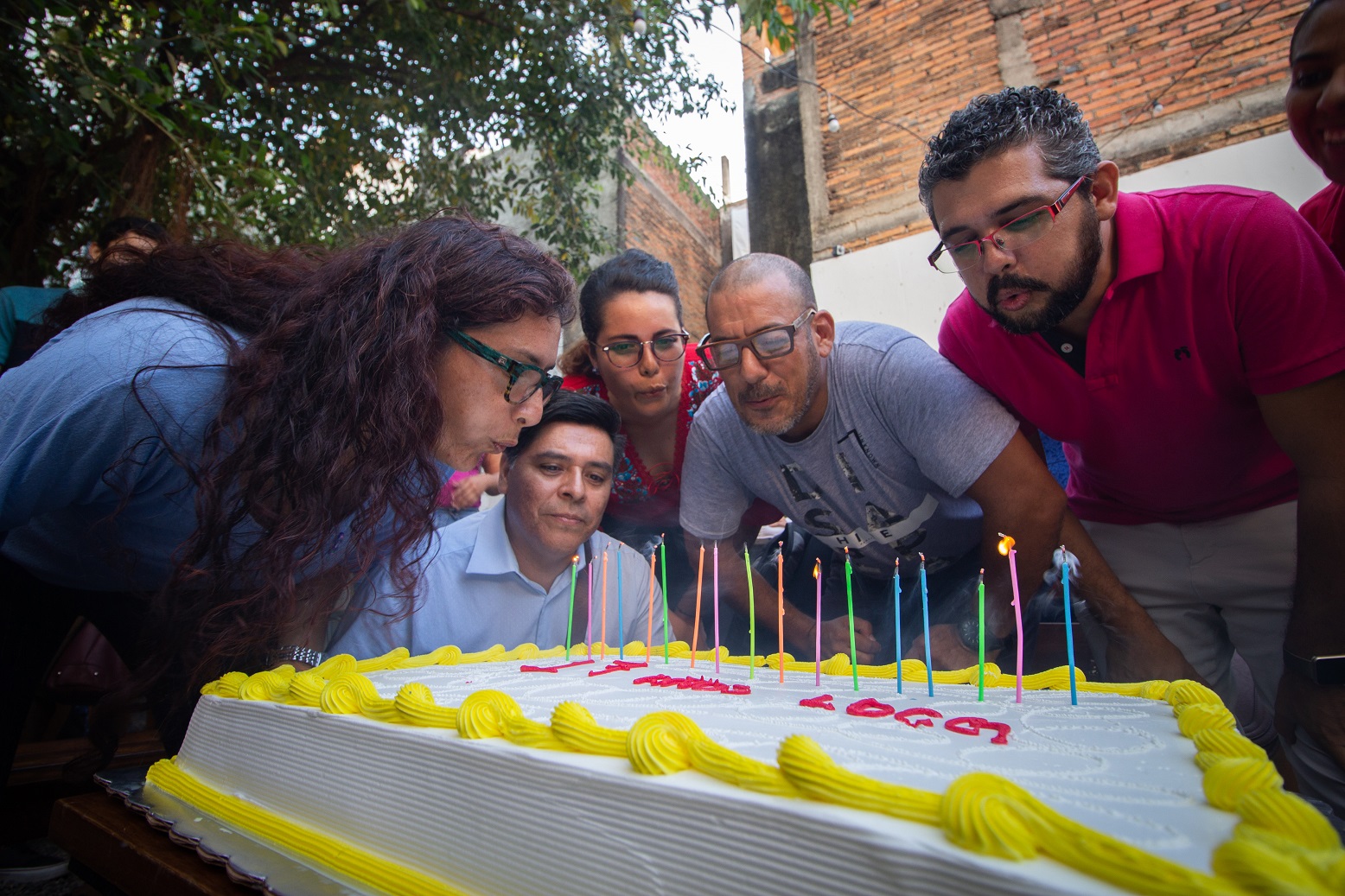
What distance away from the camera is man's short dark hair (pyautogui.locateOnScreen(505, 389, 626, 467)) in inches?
108

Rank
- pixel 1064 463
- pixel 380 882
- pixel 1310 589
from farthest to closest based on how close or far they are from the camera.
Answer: pixel 1064 463, pixel 1310 589, pixel 380 882

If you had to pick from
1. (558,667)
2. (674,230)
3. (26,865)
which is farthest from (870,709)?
(674,230)

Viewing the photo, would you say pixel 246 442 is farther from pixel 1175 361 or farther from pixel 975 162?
pixel 1175 361

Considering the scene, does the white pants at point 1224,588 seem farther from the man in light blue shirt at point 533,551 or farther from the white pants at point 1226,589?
the man in light blue shirt at point 533,551

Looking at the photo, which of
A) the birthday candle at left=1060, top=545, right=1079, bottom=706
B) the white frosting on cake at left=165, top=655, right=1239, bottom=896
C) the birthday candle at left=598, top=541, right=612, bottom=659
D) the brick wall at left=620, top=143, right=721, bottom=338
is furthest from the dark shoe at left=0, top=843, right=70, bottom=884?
the brick wall at left=620, top=143, right=721, bottom=338

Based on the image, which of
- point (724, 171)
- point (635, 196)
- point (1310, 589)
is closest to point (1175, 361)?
point (1310, 589)

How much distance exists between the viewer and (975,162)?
2.01 m

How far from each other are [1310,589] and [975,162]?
138cm

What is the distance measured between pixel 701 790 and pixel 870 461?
1.62 metres

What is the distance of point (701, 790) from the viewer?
1015 millimetres

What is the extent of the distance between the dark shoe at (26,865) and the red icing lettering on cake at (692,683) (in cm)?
197

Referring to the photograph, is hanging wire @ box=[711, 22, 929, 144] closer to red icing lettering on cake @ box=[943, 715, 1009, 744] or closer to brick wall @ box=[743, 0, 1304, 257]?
brick wall @ box=[743, 0, 1304, 257]

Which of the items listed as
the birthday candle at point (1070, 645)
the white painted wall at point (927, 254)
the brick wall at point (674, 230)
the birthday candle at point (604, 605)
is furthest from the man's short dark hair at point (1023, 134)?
the brick wall at point (674, 230)

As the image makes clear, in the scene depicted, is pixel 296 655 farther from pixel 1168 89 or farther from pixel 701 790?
pixel 1168 89
